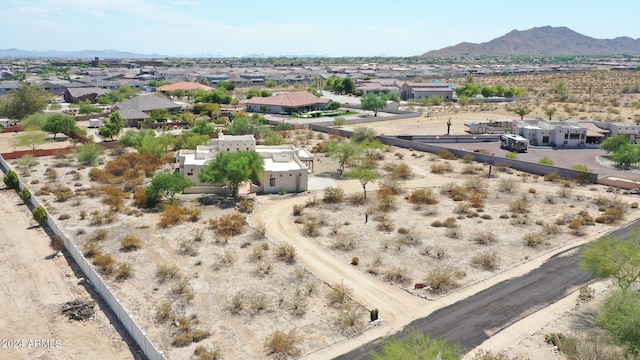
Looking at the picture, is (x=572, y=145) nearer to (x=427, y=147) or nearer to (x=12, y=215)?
(x=427, y=147)

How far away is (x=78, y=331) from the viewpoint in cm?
2411

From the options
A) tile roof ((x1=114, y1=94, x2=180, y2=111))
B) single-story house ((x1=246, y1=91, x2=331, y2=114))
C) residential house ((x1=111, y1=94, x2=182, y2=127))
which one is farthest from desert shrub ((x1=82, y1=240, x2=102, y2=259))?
single-story house ((x1=246, y1=91, x2=331, y2=114))

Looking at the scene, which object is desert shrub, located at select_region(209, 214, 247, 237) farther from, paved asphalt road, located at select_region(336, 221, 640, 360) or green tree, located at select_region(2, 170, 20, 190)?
green tree, located at select_region(2, 170, 20, 190)

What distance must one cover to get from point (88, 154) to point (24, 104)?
41.4 m

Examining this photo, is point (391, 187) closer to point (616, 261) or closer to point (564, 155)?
point (616, 261)

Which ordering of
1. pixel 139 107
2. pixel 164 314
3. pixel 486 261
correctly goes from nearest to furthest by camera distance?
pixel 164 314, pixel 486 261, pixel 139 107

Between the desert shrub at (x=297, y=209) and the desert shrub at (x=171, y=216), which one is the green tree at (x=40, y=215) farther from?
the desert shrub at (x=297, y=209)

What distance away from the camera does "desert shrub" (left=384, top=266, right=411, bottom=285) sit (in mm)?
29656

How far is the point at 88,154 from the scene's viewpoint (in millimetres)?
58156

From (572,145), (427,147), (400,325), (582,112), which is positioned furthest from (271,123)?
(400,325)

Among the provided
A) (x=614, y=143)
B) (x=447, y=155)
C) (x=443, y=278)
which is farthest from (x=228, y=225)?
(x=614, y=143)

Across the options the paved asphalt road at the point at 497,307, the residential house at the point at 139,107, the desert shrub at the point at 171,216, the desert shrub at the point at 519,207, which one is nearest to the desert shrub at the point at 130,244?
the desert shrub at the point at 171,216

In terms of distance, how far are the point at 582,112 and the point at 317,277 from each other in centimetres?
8890

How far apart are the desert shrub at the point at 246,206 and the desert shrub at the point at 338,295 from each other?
15.8 meters
